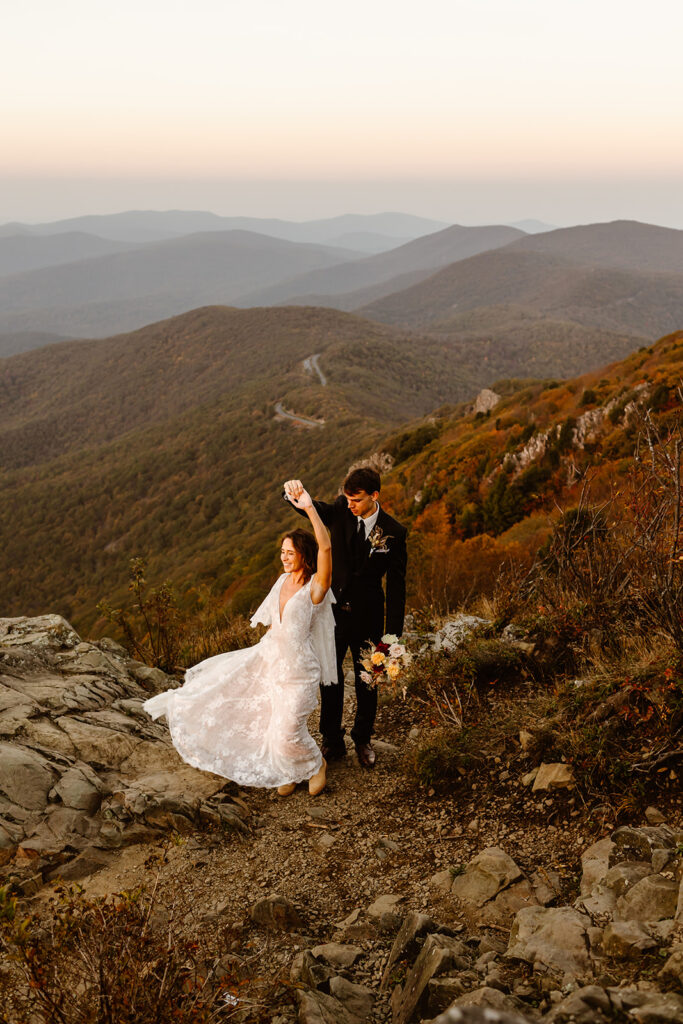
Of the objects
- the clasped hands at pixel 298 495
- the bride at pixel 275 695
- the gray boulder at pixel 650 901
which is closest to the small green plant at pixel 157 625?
the bride at pixel 275 695

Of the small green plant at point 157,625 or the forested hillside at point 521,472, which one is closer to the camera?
the small green plant at point 157,625

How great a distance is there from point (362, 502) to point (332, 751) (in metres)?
1.81

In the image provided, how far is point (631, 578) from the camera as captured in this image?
4.35 metres

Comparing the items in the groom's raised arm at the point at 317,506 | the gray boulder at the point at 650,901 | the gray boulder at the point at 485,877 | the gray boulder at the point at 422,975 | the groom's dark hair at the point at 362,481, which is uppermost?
the groom's dark hair at the point at 362,481

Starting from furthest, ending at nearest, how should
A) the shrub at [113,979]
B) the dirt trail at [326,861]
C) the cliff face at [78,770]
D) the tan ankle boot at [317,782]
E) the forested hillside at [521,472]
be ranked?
the forested hillside at [521,472], the tan ankle boot at [317,782], the cliff face at [78,770], the dirt trail at [326,861], the shrub at [113,979]

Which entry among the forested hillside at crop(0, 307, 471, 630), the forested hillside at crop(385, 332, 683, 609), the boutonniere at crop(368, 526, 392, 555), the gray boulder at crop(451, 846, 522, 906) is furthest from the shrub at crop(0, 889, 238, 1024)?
the forested hillside at crop(0, 307, 471, 630)

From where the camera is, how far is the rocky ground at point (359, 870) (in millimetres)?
2207

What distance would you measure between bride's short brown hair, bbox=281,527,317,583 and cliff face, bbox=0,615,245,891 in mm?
1458

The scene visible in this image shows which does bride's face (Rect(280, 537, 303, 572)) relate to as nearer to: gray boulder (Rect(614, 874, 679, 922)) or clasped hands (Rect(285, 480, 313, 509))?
→ clasped hands (Rect(285, 480, 313, 509))

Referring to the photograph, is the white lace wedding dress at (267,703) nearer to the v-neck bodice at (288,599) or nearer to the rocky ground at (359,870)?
the v-neck bodice at (288,599)

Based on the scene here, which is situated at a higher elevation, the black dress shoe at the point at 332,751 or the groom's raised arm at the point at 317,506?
the groom's raised arm at the point at 317,506

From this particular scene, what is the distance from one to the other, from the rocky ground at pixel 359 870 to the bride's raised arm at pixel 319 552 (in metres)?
1.33

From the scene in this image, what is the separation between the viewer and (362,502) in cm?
385

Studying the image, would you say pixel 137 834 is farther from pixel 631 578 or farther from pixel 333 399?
pixel 333 399
